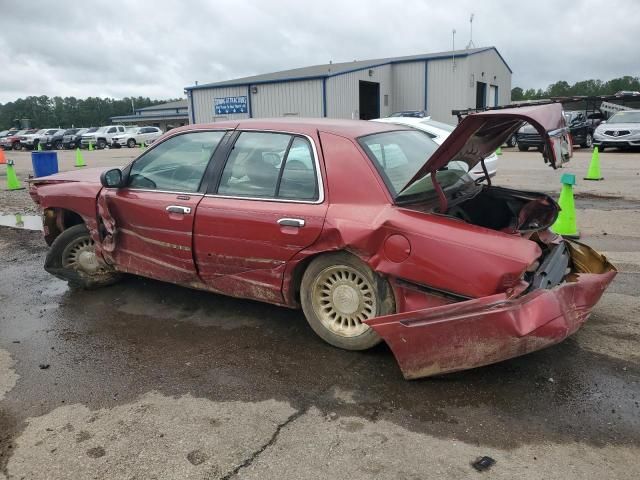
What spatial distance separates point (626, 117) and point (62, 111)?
102087 millimetres

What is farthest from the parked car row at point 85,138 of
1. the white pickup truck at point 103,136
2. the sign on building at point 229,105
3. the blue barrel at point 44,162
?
the blue barrel at point 44,162

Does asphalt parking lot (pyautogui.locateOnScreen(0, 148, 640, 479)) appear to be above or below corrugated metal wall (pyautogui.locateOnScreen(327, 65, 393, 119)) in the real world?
→ below

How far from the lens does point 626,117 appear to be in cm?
1953

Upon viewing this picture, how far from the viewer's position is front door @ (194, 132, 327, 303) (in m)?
3.54

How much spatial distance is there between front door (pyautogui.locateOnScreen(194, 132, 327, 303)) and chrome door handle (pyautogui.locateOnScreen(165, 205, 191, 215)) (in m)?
0.11

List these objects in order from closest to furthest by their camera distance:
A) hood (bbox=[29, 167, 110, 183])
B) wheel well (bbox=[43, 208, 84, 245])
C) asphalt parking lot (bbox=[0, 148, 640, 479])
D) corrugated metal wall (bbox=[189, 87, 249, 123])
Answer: asphalt parking lot (bbox=[0, 148, 640, 479]), hood (bbox=[29, 167, 110, 183]), wheel well (bbox=[43, 208, 84, 245]), corrugated metal wall (bbox=[189, 87, 249, 123])

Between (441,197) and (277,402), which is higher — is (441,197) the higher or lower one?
the higher one

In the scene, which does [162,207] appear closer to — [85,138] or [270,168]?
[270,168]

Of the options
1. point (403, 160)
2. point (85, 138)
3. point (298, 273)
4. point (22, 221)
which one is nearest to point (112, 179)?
point (298, 273)

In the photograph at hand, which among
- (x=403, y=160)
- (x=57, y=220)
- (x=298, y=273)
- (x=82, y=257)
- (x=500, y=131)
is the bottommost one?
(x=82, y=257)

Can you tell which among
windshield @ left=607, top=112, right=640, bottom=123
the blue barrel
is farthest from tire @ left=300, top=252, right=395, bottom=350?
windshield @ left=607, top=112, right=640, bottom=123

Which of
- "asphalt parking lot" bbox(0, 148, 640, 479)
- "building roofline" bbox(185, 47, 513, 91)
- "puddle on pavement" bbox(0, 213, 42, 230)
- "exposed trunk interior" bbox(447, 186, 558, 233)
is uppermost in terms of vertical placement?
"building roofline" bbox(185, 47, 513, 91)

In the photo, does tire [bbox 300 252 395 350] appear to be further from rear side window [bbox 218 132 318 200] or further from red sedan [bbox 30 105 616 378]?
rear side window [bbox 218 132 318 200]

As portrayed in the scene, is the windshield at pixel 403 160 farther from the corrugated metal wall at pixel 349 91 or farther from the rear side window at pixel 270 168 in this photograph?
the corrugated metal wall at pixel 349 91
